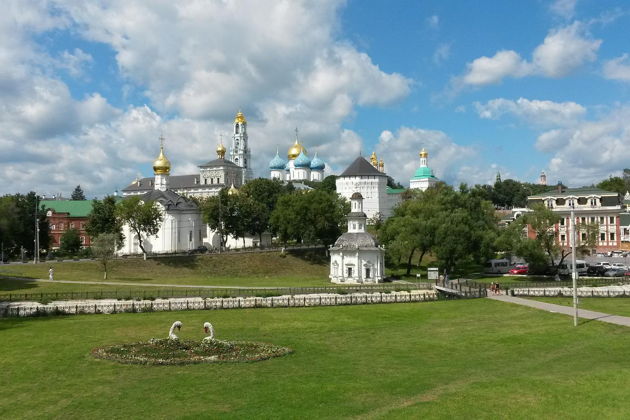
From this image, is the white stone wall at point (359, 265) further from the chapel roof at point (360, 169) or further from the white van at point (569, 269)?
the chapel roof at point (360, 169)

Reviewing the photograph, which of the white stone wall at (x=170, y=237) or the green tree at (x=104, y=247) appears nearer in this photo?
the green tree at (x=104, y=247)

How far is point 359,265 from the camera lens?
65.3 meters

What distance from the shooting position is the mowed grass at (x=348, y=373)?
58.0 ft

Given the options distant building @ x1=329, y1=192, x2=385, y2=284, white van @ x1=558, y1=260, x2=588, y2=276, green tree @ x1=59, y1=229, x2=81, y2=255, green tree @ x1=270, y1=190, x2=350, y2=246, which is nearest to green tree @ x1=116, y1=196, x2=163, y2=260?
green tree @ x1=270, y1=190, x2=350, y2=246

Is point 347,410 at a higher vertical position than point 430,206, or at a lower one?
lower

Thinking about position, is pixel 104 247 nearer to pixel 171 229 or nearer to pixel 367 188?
pixel 171 229

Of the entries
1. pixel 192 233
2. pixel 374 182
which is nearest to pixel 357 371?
pixel 192 233

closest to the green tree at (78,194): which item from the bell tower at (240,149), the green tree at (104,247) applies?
the bell tower at (240,149)

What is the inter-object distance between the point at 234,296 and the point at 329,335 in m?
16.2

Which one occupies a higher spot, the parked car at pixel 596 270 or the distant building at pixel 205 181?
the distant building at pixel 205 181

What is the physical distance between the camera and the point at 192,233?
285 ft

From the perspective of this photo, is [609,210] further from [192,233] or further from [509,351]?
[509,351]

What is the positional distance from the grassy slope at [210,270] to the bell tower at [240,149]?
7469 cm

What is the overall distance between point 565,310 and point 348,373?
20673mm
